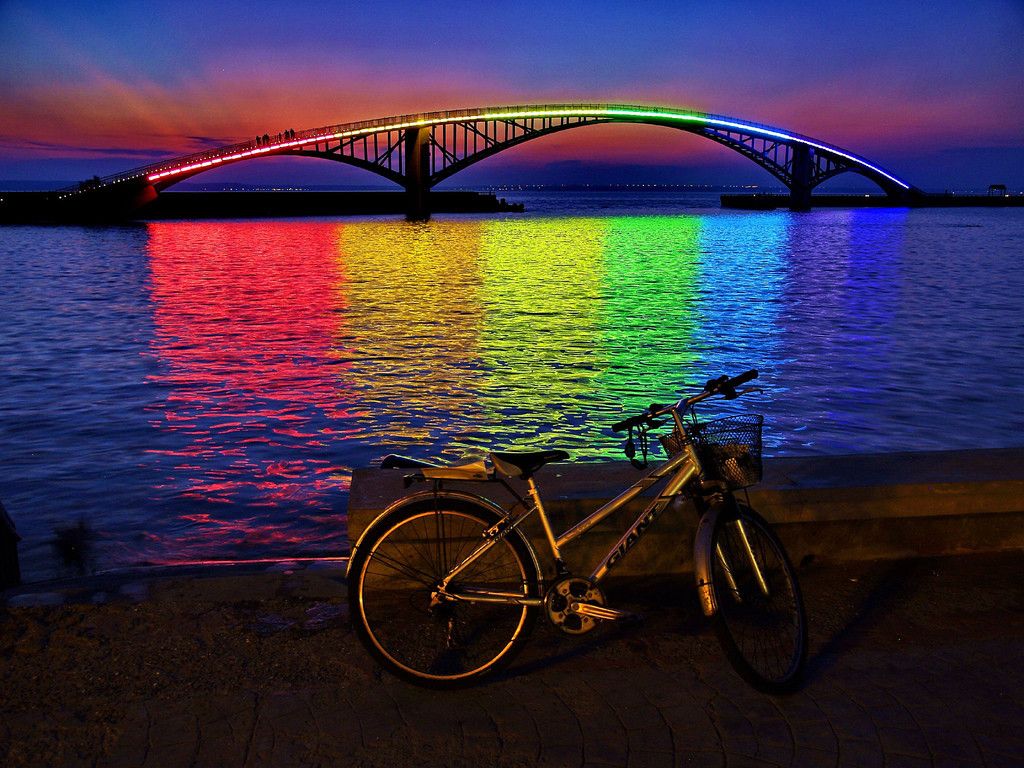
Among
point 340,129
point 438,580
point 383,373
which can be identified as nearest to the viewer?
point 438,580

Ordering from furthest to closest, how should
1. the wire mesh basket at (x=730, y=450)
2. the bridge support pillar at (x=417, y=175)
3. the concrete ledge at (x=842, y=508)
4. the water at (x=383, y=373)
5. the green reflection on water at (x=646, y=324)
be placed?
the bridge support pillar at (x=417, y=175) < the green reflection on water at (x=646, y=324) < the water at (x=383, y=373) < the concrete ledge at (x=842, y=508) < the wire mesh basket at (x=730, y=450)

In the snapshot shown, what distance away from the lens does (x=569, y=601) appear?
3.79 m

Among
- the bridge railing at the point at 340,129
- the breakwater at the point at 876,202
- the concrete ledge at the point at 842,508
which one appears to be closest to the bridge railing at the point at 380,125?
the bridge railing at the point at 340,129

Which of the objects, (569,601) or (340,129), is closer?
(569,601)

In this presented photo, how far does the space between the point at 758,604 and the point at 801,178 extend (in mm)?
113561

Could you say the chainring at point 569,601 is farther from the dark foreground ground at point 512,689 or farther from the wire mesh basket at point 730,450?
the wire mesh basket at point 730,450

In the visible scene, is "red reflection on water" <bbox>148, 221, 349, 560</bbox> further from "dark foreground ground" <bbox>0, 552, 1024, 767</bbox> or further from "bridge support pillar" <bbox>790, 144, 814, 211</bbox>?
"bridge support pillar" <bbox>790, 144, 814, 211</bbox>

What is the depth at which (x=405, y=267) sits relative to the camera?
108ft

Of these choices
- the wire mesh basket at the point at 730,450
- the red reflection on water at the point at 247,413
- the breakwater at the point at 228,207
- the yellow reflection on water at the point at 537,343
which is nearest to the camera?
the wire mesh basket at the point at 730,450

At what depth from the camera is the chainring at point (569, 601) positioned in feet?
12.4

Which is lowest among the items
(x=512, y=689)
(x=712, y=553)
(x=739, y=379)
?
(x=512, y=689)

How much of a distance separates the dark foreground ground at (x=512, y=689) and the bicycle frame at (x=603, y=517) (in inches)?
16.0

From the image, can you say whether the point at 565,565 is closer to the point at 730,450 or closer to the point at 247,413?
the point at 730,450

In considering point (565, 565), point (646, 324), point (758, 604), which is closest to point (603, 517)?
point (565, 565)
